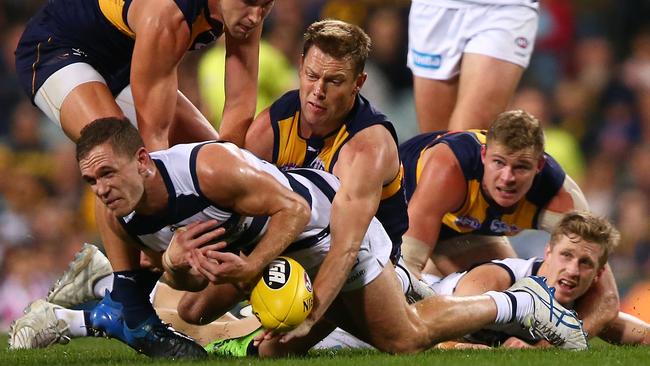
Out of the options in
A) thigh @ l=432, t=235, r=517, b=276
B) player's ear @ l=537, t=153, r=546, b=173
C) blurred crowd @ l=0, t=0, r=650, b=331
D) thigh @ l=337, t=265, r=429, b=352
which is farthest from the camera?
blurred crowd @ l=0, t=0, r=650, b=331

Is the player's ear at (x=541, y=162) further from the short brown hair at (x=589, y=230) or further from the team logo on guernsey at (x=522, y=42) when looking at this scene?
the team logo on guernsey at (x=522, y=42)

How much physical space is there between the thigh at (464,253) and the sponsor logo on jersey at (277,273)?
2564 millimetres

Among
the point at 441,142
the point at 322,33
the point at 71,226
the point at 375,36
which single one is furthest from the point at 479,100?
the point at 71,226

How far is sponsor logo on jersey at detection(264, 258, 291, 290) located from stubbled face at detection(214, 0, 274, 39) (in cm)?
140

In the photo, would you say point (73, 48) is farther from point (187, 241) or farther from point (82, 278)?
point (187, 241)

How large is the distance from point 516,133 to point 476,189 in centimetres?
50

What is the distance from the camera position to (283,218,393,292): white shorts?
5.86 metres

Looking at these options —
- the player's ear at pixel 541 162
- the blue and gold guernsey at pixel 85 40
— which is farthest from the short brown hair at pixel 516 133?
the blue and gold guernsey at pixel 85 40

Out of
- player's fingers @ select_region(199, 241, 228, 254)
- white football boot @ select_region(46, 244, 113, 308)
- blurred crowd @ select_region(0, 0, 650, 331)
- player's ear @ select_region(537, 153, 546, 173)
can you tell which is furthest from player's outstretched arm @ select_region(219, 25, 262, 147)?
blurred crowd @ select_region(0, 0, 650, 331)

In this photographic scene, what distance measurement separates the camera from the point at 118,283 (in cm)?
592

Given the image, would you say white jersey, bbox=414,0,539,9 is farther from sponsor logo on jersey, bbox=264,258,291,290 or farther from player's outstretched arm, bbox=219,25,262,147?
sponsor logo on jersey, bbox=264,258,291,290

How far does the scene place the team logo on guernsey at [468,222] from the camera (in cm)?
743

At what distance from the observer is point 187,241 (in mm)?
5289

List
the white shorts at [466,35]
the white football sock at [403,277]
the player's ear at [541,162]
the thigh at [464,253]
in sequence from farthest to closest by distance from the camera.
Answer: the white shorts at [466,35], the thigh at [464,253], the player's ear at [541,162], the white football sock at [403,277]
